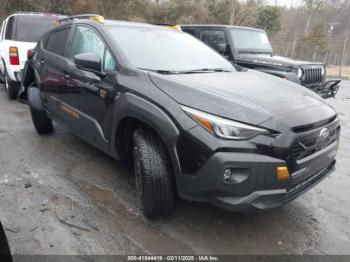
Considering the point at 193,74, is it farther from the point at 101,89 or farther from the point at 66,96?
the point at 66,96

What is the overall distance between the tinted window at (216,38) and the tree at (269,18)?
1947cm

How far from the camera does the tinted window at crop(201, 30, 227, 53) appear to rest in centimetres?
753

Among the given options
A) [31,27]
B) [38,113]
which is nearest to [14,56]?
[31,27]

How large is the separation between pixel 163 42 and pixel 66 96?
1.35m

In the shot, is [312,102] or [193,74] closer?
[312,102]

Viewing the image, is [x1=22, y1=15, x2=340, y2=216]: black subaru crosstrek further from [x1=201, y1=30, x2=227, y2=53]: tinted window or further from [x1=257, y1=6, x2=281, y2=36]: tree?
[x1=257, y1=6, x2=281, y2=36]: tree

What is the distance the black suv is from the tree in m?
18.7

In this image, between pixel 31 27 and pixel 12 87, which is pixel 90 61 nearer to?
pixel 12 87

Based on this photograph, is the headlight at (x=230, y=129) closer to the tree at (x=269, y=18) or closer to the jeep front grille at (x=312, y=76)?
the jeep front grille at (x=312, y=76)

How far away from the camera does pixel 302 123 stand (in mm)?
2416

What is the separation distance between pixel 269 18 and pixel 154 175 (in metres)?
25.8

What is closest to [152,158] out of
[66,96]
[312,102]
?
[312,102]

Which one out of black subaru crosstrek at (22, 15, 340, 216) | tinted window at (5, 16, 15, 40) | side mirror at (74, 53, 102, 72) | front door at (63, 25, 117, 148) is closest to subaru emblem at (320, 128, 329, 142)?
black subaru crosstrek at (22, 15, 340, 216)

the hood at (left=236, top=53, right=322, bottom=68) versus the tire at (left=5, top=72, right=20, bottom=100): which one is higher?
the hood at (left=236, top=53, right=322, bottom=68)
